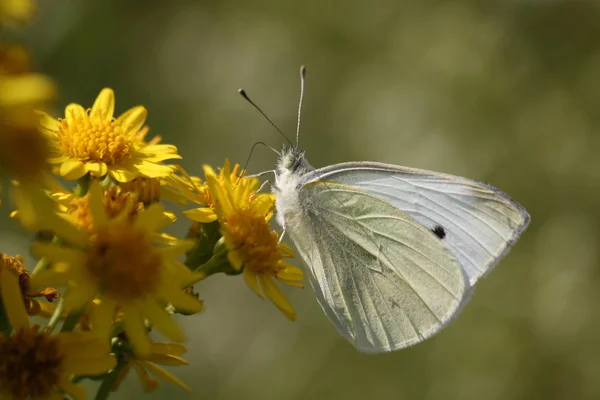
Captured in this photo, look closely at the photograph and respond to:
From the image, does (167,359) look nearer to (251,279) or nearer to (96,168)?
(251,279)

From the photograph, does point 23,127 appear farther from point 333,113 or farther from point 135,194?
point 333,113

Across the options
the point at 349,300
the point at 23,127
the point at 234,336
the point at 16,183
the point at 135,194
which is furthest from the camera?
the point at 234,336

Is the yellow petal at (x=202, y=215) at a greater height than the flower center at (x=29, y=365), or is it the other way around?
the yellow petal at (x=202, y=215)

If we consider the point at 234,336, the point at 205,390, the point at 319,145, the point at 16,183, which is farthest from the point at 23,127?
the point at 319,145

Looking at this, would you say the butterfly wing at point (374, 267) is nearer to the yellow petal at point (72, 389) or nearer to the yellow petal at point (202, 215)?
the yellow petal at point (202, 215)

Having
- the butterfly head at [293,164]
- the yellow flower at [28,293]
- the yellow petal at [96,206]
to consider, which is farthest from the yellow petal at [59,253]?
the butterfly head at [293,164]

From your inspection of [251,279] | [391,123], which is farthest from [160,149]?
[391,123]

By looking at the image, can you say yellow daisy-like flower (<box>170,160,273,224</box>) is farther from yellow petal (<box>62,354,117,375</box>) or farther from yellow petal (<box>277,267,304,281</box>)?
yellow petal (<box>62,354,117,375</box>)
